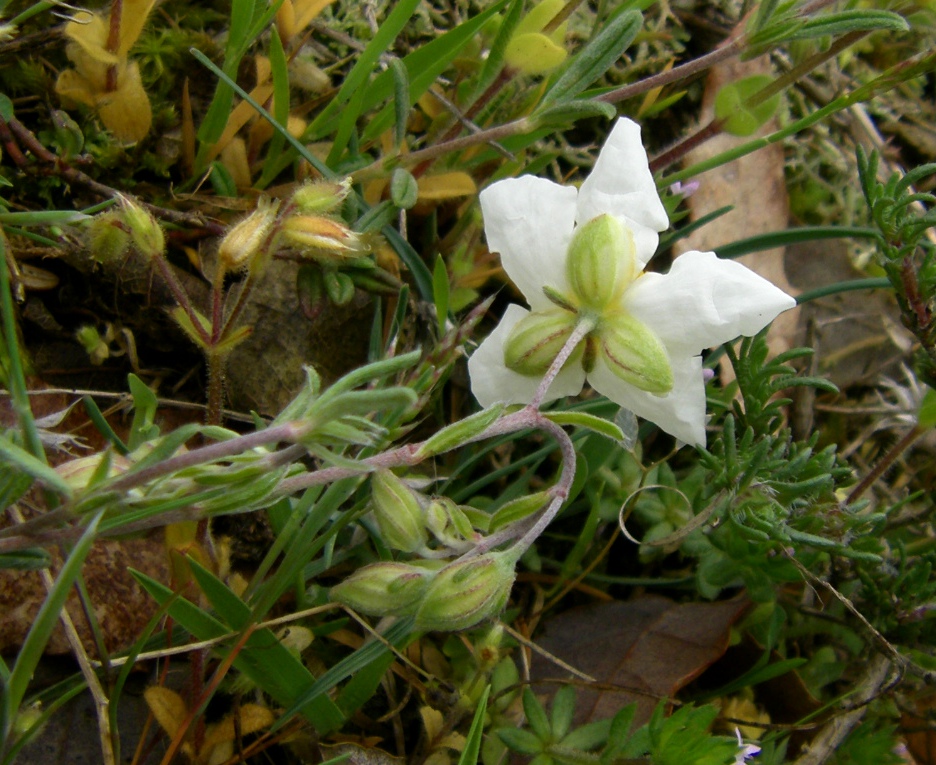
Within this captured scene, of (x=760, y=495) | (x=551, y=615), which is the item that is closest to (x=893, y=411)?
(x=760, y=495)

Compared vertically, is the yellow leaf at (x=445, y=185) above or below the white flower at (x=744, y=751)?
above

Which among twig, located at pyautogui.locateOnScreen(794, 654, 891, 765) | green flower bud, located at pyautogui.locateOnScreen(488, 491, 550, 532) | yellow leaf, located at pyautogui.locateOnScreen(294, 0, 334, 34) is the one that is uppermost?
yellow leaf, located at pyautogui.locateOnScreen(294, 0, 334, 34)

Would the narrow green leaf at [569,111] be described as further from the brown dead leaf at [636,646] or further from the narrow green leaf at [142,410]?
the brown dead leaf at [636,646]

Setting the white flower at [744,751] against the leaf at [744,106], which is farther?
the leaf at [744,106]

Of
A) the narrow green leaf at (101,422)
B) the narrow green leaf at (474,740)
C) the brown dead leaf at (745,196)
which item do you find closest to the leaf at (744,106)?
the brown dead leaf at (745,196)

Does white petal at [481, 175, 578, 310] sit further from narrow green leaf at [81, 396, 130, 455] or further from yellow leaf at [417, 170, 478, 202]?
narrow green leaf at [81, 396, 130, 455]

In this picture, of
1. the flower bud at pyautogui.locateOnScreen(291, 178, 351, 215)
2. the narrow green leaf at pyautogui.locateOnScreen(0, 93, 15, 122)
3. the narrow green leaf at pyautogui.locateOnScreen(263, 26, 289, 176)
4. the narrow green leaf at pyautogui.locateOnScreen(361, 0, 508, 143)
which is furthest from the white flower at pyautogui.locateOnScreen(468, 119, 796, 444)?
the narrow green leaf at pyautogui.locateOnScreen(0, 93, 15, 122)

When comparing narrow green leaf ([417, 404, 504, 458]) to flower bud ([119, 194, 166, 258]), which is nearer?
narrow green leaf ([417, 404, 504, 458])

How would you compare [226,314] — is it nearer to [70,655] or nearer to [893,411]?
[70,655]
